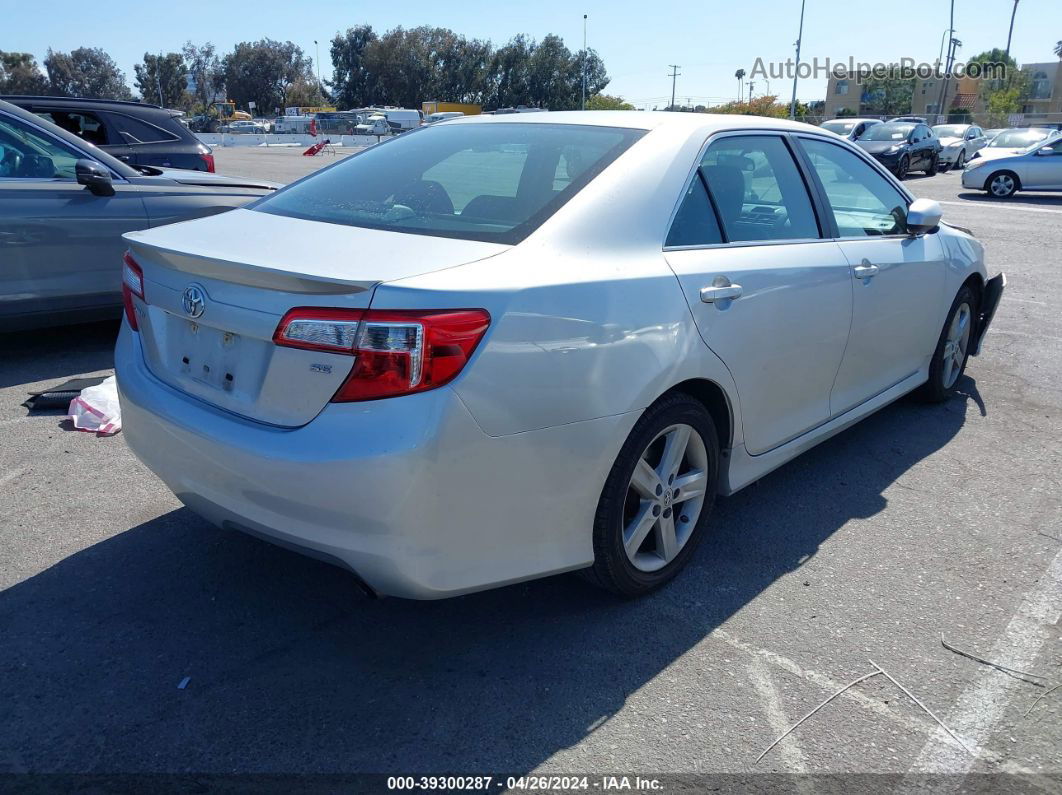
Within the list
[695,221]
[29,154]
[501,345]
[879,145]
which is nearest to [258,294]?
[501,345]

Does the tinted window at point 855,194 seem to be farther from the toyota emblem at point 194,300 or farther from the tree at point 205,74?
the tree at point 205,74

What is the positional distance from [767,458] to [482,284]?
1.73 m

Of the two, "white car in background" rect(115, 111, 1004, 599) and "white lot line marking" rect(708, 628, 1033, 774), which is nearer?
"white car in background" rect(115, 111, 1004, 599)

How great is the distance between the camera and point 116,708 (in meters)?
2.53

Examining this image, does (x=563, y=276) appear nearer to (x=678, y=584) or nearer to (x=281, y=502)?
(x=281, y=502)

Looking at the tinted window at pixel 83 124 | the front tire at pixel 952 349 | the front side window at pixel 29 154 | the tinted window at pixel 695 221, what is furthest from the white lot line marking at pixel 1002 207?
the front side window at pixel 29 154

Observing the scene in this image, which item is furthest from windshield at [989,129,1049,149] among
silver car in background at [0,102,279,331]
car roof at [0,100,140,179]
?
silver car in background at [0,102,279,331]

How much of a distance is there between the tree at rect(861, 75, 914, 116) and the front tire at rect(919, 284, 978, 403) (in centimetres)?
8133

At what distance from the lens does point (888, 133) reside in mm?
25141

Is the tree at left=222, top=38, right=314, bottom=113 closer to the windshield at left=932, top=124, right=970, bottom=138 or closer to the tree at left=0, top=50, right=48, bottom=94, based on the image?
the tree at left=0, top=50, right=48, bottom=94

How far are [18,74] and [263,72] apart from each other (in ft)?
88.1

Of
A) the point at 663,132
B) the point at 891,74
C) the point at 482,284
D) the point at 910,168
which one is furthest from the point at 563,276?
the point at 891,74

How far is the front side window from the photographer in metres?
5.61

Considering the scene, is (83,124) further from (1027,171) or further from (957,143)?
(957,143)
